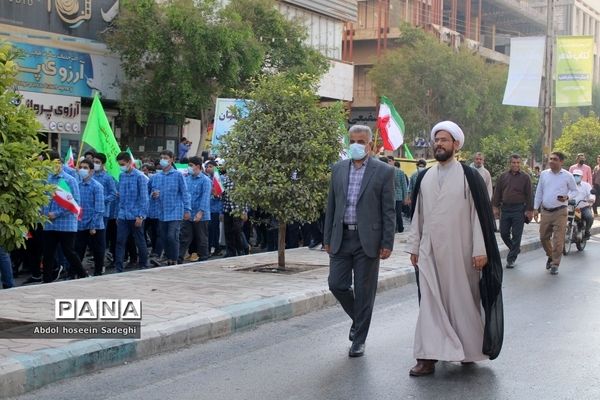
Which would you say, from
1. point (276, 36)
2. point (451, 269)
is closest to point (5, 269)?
point (451, 269)

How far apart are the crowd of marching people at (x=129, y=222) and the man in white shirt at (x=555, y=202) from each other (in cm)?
400

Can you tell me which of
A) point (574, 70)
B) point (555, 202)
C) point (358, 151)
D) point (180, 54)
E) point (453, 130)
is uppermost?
point (180, 54)

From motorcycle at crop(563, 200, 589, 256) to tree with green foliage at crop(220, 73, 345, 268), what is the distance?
6.66 metres

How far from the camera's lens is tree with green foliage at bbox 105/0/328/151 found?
25.1m

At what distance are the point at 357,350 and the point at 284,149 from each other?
4482mm

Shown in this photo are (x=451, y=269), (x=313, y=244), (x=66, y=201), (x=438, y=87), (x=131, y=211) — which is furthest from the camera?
(x=438, y=87)

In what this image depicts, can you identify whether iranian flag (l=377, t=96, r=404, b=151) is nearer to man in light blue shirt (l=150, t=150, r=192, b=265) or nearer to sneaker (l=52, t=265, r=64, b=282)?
man in light blue shirt (l=150, t=150, r=192, b=265)

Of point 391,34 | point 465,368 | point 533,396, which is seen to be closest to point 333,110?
point 465,368

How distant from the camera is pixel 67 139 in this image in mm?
26250

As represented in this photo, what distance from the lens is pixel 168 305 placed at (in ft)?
27.7

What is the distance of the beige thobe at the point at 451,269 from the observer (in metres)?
6.32

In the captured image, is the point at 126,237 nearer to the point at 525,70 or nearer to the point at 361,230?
the point at 361,230

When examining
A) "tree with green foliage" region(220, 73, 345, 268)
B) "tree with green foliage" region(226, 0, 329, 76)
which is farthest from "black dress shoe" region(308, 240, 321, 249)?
"tree with green foliage" region(226, 0, 329, 76)

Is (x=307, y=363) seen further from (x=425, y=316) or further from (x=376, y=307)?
(x=376, y=307)
